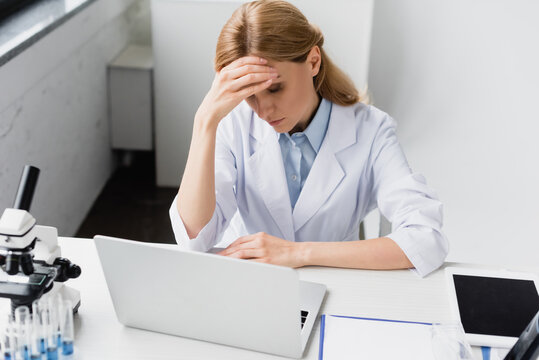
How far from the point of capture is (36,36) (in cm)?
228

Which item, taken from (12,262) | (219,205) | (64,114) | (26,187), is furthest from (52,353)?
(64,114)

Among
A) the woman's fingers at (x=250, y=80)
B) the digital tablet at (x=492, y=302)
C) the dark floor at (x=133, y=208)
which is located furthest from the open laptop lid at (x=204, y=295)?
the dark floor at (x=133, y=208)

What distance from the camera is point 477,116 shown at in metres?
2.51

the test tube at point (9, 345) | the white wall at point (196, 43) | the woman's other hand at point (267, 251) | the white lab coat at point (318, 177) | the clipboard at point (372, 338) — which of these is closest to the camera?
the test tube at point (9, 345)

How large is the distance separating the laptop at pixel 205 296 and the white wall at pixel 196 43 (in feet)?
6.41

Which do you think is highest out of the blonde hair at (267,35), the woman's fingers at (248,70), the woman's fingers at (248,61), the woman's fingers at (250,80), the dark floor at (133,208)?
the blonde hair at (267,35)

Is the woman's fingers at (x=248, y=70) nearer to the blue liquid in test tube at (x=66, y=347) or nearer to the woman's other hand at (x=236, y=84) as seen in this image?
the woman's other hand at (x=236, y=84)

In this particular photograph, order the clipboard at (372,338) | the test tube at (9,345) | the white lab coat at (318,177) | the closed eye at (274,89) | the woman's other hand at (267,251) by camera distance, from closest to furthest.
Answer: the test tube at (9,345), the clipboard at (372,338), the woman's other hand at (267,251), the closed eye at (274,89), the white lab coat at (318,177)

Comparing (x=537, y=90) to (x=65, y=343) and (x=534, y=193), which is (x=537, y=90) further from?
(x=65, y=343)

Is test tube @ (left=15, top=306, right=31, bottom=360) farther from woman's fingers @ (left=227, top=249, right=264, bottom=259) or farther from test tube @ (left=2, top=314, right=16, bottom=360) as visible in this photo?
woman's fingers @ (left=227, top=249, right=264, bottom=259)

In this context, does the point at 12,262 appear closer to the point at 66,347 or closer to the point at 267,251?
the point at 66,347

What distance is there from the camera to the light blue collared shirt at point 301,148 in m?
1.65

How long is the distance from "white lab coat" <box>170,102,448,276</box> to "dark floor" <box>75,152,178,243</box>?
1334mm

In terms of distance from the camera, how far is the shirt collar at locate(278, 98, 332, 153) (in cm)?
165
